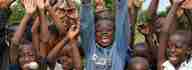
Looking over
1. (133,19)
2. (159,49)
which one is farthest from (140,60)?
(133,19)

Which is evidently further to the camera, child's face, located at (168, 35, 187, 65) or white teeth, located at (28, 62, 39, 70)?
white teeth, located at (28, 62, 39, 70)

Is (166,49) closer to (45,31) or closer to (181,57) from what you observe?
(181,57)

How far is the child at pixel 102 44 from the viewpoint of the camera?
4990 mm

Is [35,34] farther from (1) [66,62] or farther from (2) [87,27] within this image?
(2) [87,27]

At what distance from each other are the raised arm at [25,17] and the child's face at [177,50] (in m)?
0.89

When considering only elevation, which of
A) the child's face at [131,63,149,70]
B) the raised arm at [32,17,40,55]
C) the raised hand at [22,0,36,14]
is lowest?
the child's face at [131,63,149,70]

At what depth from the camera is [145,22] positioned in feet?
17.9

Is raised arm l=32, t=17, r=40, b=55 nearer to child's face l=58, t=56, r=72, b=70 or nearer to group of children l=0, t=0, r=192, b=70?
group of children l=0, t=0, r=192, b=70

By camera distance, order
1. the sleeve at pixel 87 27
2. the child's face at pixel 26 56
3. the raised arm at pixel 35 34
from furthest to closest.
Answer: the raised arm at pixel 35 34, the child's face at pixel 26 56, the sleeve at pixel 87 27

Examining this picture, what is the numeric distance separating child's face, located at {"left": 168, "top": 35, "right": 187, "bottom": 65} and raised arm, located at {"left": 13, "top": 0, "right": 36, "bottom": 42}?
889 millimetres

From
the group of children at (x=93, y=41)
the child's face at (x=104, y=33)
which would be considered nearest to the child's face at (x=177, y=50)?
the group of children at (x=93, y=41)

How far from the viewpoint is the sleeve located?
4.97 metres

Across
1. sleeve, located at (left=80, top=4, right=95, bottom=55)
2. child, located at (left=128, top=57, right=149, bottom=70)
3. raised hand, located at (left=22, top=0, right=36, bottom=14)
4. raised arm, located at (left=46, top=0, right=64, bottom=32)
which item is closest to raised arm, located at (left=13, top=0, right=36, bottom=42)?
raised hand, located at (left=22, top=0, right=36, bottom=14)

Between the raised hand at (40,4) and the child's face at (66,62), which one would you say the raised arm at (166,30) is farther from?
the raised hand at (40,4)
